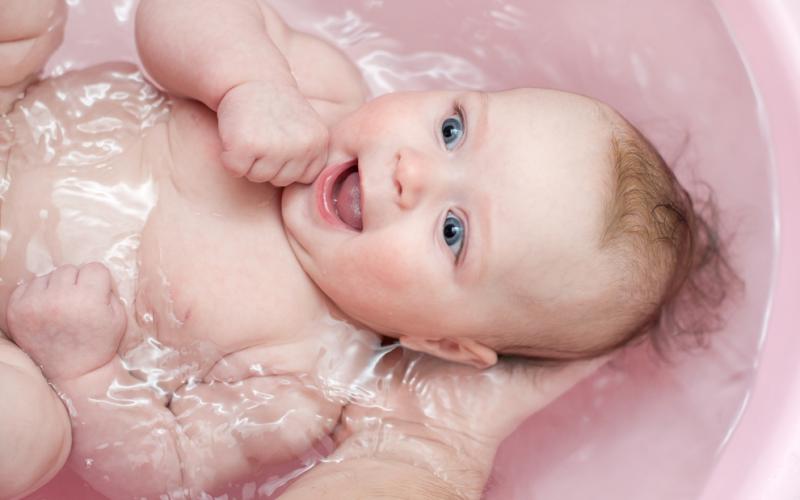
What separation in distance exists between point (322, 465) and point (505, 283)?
33 centimetres

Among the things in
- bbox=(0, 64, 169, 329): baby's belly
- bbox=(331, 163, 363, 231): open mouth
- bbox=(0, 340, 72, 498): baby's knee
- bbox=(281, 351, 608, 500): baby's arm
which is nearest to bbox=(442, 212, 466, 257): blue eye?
bbox=(331, 163, 363, 231): open mouth

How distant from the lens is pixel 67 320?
1.08 m

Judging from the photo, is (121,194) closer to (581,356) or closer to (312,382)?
(312,382)

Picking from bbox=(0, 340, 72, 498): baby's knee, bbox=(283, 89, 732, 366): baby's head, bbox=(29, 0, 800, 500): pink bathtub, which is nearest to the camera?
bbox=(0, 340, 72, 498): baby's knee

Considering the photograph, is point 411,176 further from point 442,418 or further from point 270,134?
point 442,418

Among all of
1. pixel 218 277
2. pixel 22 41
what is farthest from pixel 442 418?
pixel 22 41

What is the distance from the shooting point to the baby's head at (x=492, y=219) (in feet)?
3.60

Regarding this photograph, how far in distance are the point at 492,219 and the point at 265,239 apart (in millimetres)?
288

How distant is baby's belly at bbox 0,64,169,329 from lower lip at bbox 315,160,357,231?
0.21 m

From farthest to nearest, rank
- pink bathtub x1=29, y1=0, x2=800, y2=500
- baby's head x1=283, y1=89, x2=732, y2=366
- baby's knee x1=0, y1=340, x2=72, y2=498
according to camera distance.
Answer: pink bathtub x1=29, y1=0, x2=800, y2=500, baby's head x1=283, y1=89, x2=732, y2=366, baby's knee x1=0, y1=340, x2=72, y2=498

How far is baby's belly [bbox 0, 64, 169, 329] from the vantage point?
1140 millimetres

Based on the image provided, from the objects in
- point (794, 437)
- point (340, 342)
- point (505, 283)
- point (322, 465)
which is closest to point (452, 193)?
point (505, 283)

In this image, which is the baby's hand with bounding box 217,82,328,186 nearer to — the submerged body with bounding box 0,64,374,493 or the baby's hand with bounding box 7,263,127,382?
the submerged body with bounding box 0,64,374,493

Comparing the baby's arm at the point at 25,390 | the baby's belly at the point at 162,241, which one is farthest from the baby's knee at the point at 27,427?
the baby's belly at the point at 162,241
